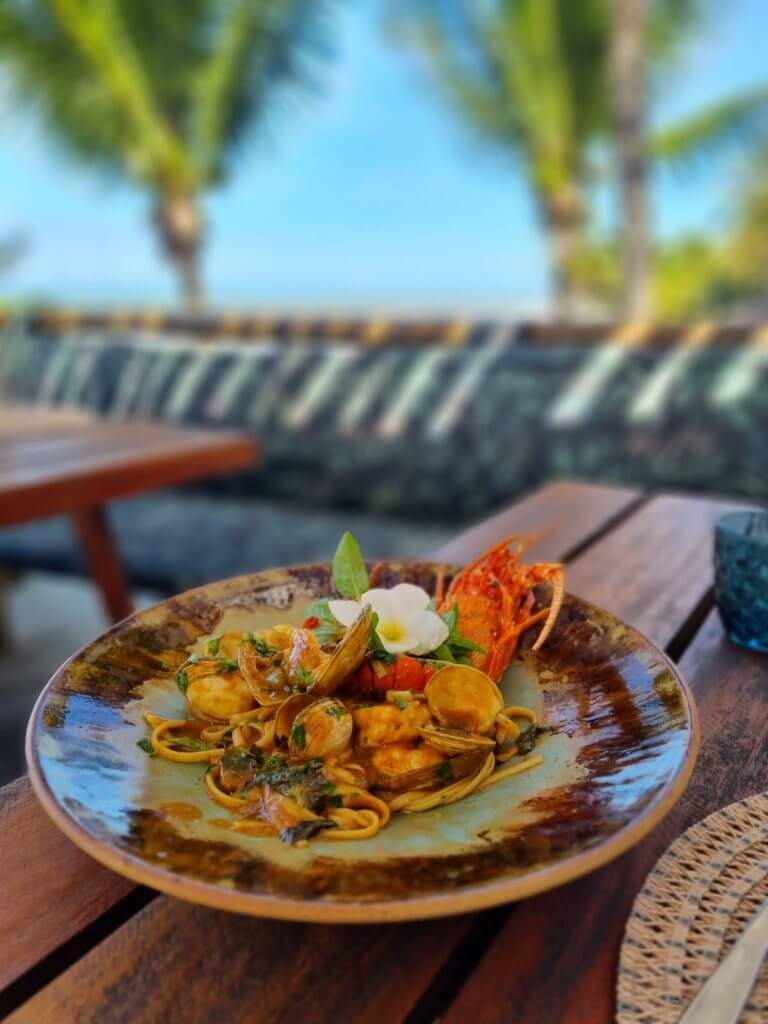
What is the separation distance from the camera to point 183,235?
6992 millimetres

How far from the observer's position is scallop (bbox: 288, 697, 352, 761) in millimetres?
576

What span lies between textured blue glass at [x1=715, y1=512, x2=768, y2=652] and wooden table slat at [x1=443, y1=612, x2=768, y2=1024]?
0.50 ft

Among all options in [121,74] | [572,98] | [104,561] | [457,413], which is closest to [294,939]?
[104,561]

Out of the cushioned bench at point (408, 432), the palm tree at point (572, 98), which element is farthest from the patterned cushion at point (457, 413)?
the palm tree at point (572, 98)

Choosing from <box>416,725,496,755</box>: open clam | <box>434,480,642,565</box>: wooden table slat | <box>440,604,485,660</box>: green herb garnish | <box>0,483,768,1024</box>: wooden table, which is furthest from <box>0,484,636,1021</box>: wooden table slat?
<box>434,480,642,565</box>: wooden table slat

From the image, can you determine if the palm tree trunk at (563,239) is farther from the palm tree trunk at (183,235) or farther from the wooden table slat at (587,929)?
the wooden table slat at (587,929)

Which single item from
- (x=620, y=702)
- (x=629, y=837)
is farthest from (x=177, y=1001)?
(x=620, y=702)

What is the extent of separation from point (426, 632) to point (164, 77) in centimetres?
671

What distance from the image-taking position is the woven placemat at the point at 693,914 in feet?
1.50

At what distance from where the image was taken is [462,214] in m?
51.4

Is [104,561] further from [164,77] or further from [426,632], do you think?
[164,77]

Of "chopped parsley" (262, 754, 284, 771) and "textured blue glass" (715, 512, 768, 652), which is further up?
"chopped parsley" (262, 754, 284, 771)

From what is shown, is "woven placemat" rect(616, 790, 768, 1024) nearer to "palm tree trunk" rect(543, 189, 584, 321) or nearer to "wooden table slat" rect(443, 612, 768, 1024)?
"wooden table slat" rect(443, 612, 768, 1024)

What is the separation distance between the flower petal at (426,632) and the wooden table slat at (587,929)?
20 centimetres
